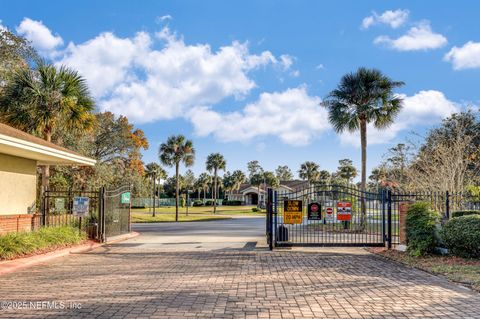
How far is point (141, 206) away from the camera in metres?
73.9

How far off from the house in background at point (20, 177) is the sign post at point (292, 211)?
774 centimetres

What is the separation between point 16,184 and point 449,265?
14.1 metres

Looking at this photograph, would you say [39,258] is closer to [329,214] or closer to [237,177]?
[329,214]

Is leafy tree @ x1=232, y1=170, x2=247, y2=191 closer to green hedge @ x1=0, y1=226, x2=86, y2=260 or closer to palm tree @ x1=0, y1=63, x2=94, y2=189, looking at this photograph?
palm tree @ x1=0, y1=63, x2=94, y2=189

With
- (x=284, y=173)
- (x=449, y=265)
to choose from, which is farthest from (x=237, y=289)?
(x=284, y=173)

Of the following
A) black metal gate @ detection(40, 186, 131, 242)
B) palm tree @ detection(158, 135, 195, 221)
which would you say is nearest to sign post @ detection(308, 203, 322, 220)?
black metal gate @ detection(40, 186, 131, 242)

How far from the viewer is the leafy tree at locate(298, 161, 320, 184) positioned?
89.9 metres

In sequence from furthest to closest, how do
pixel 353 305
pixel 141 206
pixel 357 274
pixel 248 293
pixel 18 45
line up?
1. pixel 141 206
2. pixel 18 45
3. pixel 357 274
4. pixel 248 293
5. pixel 353 305

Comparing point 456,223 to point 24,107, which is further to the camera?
point 24,107

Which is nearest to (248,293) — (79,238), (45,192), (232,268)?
(232,268)

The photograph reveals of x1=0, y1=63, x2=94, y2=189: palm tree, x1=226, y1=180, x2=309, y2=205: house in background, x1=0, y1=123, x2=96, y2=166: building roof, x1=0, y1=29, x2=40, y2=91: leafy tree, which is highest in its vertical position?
x1=0, y1=29, x2=40, y2=91: leafy tree

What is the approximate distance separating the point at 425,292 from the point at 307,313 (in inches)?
110

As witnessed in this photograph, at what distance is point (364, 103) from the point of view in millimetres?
25438

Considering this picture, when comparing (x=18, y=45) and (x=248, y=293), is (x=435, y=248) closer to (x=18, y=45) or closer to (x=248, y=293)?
(x=248, y=293)
